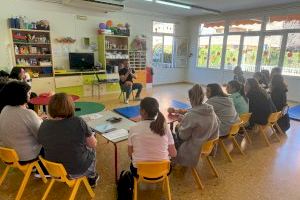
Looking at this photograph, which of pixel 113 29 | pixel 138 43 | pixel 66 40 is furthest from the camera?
pixel 138 43

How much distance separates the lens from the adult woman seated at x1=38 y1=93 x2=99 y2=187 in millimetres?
1652

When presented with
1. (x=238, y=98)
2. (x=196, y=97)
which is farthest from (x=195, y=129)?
(x=238, y=98)

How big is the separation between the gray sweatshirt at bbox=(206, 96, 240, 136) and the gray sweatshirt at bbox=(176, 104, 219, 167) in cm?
52

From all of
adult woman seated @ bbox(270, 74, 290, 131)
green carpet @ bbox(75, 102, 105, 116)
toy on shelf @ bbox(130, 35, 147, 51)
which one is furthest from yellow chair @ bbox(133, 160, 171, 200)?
toy on shelf @ bbox(130, 35, 147, 51)

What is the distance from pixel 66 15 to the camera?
6.15 m

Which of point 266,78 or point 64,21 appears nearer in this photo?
point 266,78

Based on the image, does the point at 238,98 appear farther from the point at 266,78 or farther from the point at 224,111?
the point at 266,78

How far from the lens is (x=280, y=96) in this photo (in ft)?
12.3

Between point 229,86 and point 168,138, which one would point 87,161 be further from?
point 229,86

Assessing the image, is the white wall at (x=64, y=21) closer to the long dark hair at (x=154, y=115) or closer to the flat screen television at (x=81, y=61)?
the flat screen television at (x=81, y=61)

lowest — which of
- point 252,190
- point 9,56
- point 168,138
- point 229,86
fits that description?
point 252,190

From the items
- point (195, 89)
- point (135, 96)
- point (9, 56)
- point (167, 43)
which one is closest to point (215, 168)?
point (195, 89)

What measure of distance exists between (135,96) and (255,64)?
430 cm

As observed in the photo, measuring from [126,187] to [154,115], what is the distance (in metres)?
0.76
